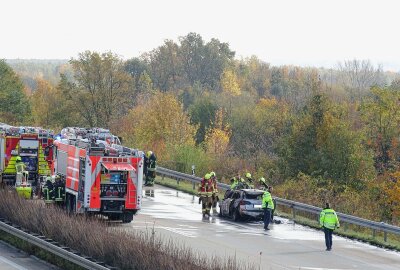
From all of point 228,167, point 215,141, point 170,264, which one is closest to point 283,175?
point 228,167

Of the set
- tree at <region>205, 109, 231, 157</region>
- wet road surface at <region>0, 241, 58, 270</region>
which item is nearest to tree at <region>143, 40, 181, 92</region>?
tree at <region>205, 109, 231, 157</region>

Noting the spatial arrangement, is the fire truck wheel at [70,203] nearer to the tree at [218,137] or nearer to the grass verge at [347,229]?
the grass verge at [347,229]

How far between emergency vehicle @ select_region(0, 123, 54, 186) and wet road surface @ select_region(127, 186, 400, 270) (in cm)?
469

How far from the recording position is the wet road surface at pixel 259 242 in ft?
79.5

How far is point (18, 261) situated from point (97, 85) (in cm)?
6861

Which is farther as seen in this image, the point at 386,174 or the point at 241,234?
the point at 386,174

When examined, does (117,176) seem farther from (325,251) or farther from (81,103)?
(81,103)

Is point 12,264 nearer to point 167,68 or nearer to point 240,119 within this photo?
point 240,119

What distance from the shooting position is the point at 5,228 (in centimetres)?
2467

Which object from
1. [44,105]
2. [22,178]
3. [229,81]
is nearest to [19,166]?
[22,178]

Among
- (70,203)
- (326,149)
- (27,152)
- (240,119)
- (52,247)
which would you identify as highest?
(240,119)

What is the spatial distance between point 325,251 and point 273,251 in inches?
68.5

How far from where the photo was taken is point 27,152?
36969 mm

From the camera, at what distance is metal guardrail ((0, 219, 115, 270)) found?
19109 millimetres
